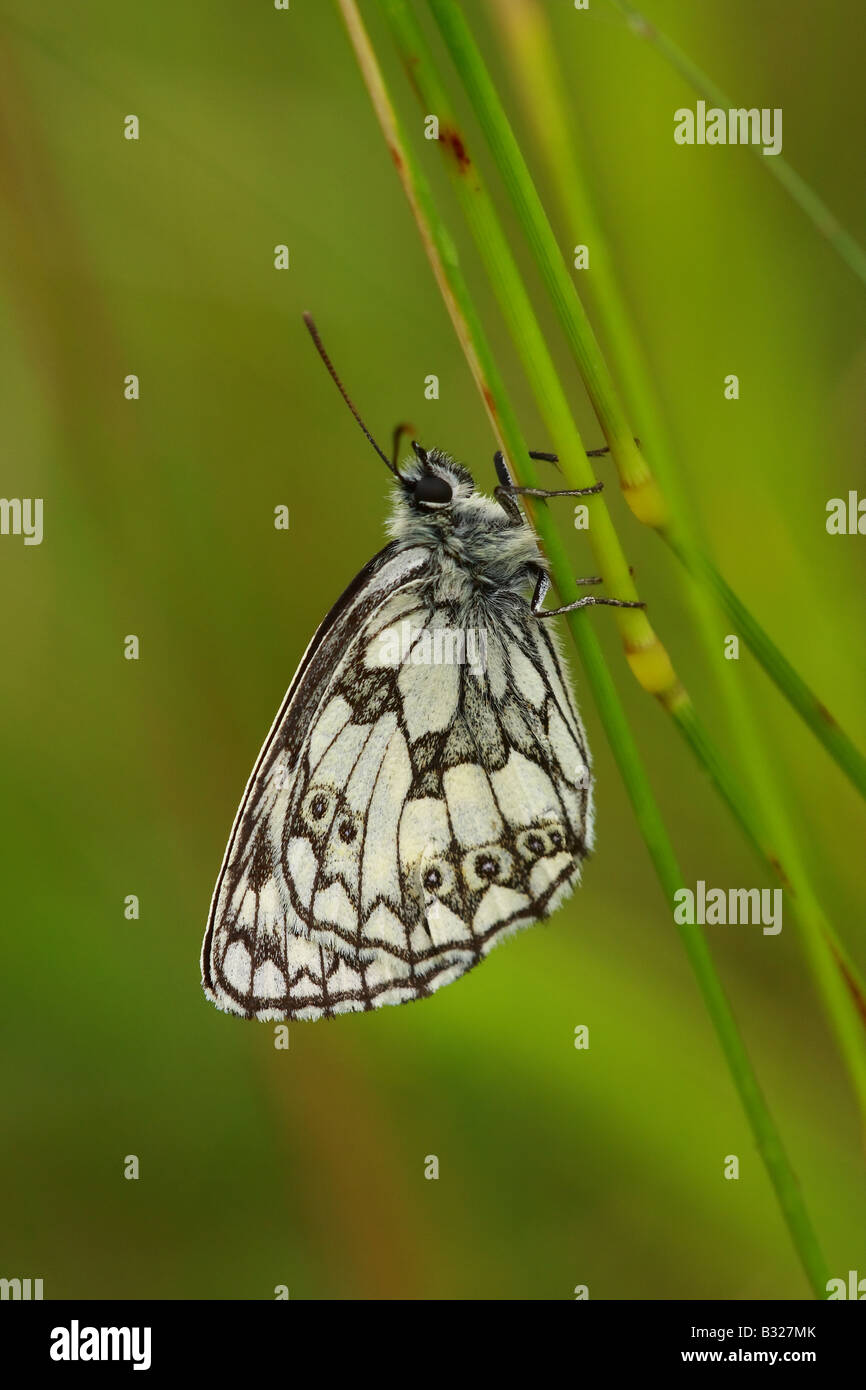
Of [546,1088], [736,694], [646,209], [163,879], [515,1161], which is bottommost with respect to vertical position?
[515,1161]

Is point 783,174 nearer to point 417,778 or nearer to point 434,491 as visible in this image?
point 434,491

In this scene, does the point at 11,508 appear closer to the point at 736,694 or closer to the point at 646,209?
the point at 646,209

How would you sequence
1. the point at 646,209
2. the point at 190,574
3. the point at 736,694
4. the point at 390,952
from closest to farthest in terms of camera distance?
the point at 736,694 < the point at 390,952 < the point at 646,209 < the point at 190,574

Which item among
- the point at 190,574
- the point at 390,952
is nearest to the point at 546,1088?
the point at 390,952

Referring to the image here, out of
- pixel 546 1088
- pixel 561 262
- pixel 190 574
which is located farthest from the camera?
pixel 190 574

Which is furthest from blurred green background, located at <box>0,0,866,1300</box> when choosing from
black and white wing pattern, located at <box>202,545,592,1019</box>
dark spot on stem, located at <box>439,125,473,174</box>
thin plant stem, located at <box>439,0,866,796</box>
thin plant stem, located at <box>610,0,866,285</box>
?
dark spot on stem, located at <box>439,125,473,174</box>

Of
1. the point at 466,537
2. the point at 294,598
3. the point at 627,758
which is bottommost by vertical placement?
the point at 627,758

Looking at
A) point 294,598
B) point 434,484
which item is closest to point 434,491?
point 434,484
